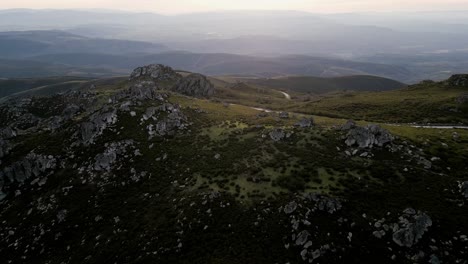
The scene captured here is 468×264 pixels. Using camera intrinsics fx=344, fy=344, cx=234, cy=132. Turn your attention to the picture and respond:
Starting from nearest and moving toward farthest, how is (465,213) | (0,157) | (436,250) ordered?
1. (436,250)
2. (465,213)
3. (0,157)

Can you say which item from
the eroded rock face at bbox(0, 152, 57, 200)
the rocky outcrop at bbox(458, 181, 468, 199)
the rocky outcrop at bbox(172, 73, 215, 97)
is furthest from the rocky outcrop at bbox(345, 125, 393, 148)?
the rocky outcrop at bbox(172, 73, 215, 97)

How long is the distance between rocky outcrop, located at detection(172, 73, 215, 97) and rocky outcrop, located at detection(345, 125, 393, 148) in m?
87.9

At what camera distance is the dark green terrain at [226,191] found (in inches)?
1642

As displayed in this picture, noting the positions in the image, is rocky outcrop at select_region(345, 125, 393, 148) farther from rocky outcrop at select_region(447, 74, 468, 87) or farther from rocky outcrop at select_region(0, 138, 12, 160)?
rocky outcrop at select_region(447, 74, 468, 87)

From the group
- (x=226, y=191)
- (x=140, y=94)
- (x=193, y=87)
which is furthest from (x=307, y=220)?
(x=193, y=87)

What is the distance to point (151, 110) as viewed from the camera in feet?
274

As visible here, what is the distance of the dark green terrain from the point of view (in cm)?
4172

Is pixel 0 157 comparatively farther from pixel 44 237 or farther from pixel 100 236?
pixel 100 236

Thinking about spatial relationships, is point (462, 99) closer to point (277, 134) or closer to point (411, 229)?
point (277, 134)

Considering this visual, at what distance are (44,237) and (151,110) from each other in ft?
124

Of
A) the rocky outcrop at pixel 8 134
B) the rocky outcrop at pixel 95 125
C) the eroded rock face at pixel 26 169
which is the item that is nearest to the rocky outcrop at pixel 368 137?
the rocky outcrop at pixel 95 125

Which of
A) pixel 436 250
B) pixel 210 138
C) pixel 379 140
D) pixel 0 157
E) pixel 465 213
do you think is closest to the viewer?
pixel 436 250

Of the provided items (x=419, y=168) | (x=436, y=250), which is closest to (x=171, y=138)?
(x=419, y=168)

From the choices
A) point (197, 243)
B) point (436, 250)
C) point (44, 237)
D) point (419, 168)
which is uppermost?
point (419, 168)
